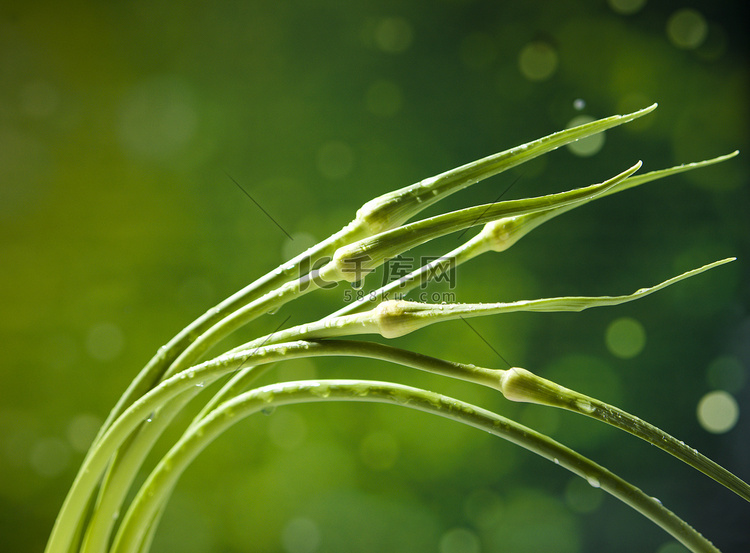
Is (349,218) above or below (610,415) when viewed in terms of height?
above

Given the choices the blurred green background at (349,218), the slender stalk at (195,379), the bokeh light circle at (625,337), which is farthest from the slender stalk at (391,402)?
the bokeh light circle at (625,337)

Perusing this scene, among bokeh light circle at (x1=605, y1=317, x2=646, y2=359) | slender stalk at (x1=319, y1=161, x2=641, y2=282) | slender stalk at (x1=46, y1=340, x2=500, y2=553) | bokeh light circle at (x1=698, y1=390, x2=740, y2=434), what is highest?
bokeh light circle at (x1=605, y1=317, x2=646, y2=359)

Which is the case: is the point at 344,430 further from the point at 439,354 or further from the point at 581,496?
the point at 581,496

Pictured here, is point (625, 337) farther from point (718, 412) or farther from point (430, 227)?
point (430, 227)

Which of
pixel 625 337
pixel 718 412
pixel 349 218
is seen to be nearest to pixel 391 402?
pixel 349 218

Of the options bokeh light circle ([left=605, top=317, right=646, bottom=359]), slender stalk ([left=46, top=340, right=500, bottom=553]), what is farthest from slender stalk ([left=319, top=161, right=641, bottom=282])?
bokeh light circle ([left=605, top=317, right=646, bottom=359])

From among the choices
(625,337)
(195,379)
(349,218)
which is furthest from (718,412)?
(195,379)

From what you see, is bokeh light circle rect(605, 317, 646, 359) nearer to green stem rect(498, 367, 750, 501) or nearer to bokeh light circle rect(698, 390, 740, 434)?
bokeh light circle rect(698, 390, 740, 434)

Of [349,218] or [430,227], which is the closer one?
[430,227]
